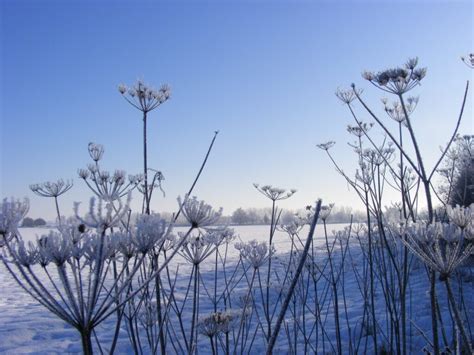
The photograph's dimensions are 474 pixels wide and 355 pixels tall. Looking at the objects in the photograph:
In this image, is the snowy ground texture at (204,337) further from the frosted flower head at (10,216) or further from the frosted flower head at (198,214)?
the frosted flower head at (10,216)

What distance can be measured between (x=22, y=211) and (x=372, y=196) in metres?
2.63

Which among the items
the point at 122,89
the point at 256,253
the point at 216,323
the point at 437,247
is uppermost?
the point at 122,89

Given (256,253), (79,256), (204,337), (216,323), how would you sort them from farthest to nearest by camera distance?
(204,337) < (256,253) < (216,323) < (79,256)

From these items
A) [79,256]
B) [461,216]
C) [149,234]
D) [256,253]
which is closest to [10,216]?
[79,256]

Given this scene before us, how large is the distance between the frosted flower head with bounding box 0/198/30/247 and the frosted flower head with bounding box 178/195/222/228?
2.09ft

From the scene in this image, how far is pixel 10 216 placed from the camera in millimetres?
1551

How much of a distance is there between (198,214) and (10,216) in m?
0.73

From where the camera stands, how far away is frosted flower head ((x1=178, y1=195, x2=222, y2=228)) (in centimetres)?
178

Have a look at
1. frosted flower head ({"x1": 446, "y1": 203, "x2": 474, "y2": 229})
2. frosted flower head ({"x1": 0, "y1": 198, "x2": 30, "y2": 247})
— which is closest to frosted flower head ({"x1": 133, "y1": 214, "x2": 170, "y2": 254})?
frosted flower head ({"x1": 0, "y1": 198, "x2": 30, "y2": 247})

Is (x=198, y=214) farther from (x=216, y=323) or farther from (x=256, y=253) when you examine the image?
(x=256, y=253)

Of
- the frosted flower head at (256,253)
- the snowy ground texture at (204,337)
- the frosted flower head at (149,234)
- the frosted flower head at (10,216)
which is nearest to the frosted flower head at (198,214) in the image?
the frosted flower head at (149,234)

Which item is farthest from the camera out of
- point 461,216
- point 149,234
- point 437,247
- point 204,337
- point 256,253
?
point 204,337

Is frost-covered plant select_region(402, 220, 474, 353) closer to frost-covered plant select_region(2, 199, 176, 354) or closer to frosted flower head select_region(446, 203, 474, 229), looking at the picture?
frosted flower head select_region(446, 203, 474, 229)

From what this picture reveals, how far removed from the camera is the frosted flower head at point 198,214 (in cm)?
178
